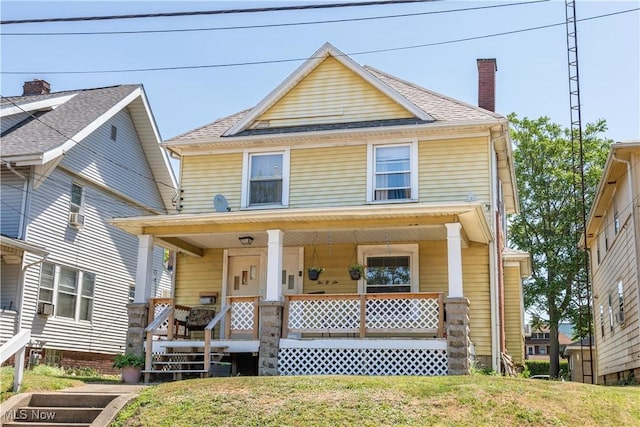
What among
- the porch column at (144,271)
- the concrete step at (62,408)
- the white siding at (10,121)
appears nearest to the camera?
the concrete step at (62,408)

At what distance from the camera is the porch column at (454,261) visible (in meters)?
13.7

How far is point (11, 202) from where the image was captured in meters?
19.1

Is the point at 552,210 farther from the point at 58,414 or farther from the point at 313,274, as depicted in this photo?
the point at 58,414

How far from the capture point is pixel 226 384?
1106cm

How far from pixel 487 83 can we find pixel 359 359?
10.2 m

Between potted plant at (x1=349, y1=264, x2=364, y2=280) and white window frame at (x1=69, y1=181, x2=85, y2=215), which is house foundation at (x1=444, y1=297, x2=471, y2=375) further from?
white window frame at (x1=69, y1=181, x2=85, y2=215)

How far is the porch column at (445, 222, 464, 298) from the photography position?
13.7 m

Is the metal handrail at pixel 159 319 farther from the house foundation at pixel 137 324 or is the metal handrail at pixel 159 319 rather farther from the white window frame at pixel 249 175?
the white window frame at pixel 249 175

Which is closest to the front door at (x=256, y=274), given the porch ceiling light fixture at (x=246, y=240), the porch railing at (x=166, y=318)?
the porch ceiling light fixture at (x=246, y=240)

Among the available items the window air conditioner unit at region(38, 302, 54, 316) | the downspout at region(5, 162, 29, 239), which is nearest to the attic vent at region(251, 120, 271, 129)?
the downspout at region(5, 162, 29, 239)

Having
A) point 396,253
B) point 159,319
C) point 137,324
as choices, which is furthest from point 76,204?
point 396,253

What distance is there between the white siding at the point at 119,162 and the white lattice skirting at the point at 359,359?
33.2 ft

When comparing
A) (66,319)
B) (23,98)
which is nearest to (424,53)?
(66,319)

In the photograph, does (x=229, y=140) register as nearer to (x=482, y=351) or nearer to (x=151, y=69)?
(x=151, y=69)
